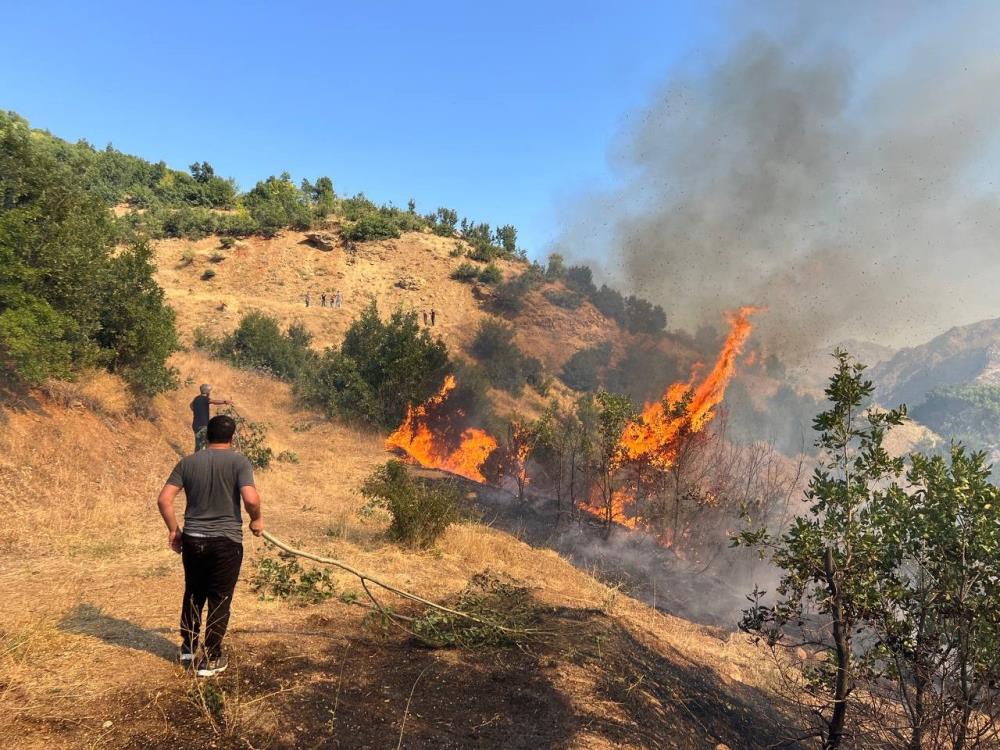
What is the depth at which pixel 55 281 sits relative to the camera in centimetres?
1168

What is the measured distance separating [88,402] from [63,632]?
10.6m

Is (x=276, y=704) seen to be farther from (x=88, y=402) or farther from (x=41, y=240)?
(x=88, y=402)

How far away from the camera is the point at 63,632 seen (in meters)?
5.17

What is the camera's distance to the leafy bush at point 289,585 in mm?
6773

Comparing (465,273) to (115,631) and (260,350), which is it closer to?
(260,350)

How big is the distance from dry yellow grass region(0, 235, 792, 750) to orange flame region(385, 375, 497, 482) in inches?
151

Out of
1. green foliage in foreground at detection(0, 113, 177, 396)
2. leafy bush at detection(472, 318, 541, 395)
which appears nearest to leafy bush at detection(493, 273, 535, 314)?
leafy bush at detection(472, 318, 541, 395)

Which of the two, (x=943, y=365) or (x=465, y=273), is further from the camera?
(x=943, y=365)

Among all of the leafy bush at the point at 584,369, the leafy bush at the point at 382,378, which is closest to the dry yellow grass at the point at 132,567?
the leafy bush at the point at 382,378

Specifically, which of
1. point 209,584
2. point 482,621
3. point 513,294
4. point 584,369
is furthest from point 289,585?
point 513,294

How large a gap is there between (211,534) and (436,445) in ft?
70.6

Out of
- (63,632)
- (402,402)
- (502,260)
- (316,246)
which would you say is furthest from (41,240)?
(502,260)

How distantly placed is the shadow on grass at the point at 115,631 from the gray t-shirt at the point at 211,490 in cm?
150

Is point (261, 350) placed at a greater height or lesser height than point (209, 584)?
greater
